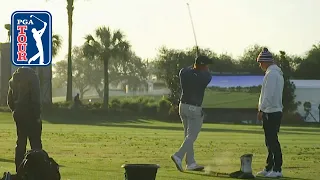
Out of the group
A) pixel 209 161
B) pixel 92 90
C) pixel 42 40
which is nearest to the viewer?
pixel 209 161

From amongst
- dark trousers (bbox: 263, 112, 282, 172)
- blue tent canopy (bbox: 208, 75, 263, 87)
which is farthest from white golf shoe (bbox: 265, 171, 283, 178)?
blue tent canopy (bbox: 208, 75, 263, 87)

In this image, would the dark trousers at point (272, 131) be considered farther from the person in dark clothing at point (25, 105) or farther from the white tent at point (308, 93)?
the white tent at point (308, 93)

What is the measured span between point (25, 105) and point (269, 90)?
4.09 m

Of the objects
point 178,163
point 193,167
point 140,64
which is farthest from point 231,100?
point 140,64

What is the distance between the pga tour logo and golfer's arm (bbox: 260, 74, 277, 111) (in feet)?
25.6

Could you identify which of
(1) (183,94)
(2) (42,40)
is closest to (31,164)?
(1) (183,94)

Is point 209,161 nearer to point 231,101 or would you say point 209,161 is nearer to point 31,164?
point 31,164

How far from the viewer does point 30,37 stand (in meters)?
19.9

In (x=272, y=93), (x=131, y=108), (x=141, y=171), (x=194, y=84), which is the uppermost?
(x=194, y=84)

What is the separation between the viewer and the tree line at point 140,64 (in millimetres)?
71438

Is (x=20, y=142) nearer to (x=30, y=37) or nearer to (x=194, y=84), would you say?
(x=194, y=84)

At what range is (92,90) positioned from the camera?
17162cm

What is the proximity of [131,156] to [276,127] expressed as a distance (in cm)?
547

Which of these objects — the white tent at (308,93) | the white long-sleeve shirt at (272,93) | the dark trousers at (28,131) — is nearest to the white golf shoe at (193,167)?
the white long-sleeve shirt at (272,93)
